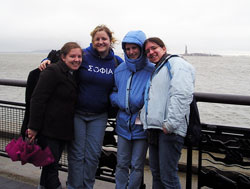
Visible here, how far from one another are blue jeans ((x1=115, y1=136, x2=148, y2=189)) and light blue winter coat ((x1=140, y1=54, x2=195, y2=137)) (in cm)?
33

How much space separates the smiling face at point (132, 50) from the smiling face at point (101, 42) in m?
0.26

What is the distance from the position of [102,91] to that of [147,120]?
0.67 m

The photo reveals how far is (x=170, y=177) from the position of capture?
2691 mm

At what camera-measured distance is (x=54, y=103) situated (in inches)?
112

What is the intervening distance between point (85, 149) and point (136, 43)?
1275mm

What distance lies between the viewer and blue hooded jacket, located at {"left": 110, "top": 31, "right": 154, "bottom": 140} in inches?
112

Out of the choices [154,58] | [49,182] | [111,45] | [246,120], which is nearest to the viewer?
[154,58]

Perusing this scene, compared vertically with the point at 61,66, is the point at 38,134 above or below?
below

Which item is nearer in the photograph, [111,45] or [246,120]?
[111,45]

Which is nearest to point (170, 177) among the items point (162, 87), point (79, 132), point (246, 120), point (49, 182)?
point (162, 87)

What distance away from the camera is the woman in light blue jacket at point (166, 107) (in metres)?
2.45

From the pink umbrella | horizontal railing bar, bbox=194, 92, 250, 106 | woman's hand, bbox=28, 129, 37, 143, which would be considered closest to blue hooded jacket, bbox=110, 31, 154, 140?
horizontal railing bar, bbox=194, 92, 250, 106

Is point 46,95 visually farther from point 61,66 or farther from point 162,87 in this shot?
point 162,87

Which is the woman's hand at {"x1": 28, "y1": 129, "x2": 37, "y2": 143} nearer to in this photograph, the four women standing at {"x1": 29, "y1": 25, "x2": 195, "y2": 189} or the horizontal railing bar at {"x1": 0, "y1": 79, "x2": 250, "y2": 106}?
the four women standing at {"x1": 29, "y1": 25, "x2": 195, "y2": 189}
